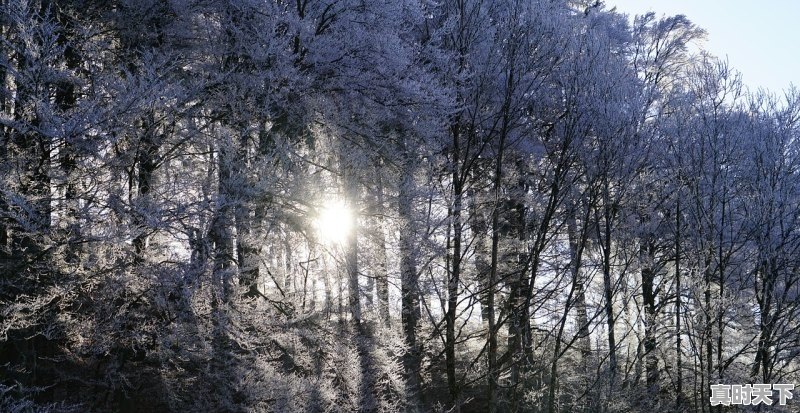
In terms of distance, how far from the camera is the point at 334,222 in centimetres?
830

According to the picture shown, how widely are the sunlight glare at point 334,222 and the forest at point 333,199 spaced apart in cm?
4

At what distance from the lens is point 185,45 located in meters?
8.16

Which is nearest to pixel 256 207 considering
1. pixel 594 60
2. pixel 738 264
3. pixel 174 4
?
pixel 174 4

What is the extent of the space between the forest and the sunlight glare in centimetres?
4

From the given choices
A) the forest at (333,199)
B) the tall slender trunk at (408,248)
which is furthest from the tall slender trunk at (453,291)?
the tall slender trunk at (408,248)

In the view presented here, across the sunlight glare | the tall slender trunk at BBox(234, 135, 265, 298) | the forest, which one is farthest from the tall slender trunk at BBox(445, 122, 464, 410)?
the tall slender trunk at BBox(234, 135, 265, 298)

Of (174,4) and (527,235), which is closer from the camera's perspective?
(174,4)

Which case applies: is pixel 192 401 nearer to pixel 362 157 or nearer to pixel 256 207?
pixel 256 207

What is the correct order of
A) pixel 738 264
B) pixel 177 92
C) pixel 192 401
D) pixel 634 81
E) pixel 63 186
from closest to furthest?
1. pixel 63 186
2. pixel 177 92
3. pixel 192 401
4. pixel 738 264
5. pixel 634 81

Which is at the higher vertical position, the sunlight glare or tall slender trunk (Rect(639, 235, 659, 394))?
the sunlight glare

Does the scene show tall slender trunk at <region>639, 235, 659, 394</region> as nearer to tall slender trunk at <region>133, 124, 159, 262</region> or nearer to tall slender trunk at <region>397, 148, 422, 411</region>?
tall slender trunk at <region>397, 148, 422, 411</region>

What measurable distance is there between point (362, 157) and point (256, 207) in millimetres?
1935

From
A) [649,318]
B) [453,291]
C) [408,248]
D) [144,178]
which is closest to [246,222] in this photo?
[144,178]

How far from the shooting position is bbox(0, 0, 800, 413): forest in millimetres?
5562
